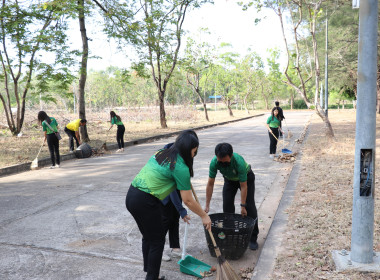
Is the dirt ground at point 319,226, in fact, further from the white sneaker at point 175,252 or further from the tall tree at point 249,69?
the tall tree at point 249,69

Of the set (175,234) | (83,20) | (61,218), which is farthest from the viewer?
(83,20)

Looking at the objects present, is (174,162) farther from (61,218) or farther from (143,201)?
(61,218)

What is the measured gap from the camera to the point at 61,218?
17.2 feet

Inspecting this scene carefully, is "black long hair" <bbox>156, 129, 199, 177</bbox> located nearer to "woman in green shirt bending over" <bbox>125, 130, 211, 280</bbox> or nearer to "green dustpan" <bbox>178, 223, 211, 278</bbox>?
"woman in green shirt bending over" <bbox>125, 130, 211, 280</bbox>

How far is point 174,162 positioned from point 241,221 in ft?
5.37

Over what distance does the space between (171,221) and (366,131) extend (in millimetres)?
2115

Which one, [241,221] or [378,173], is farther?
[378,173]

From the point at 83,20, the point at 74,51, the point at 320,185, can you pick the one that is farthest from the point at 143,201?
the point at 83,20

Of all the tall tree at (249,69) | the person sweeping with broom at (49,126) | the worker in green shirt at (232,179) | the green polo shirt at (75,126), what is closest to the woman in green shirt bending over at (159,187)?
the worker in green shirt at (232,179)

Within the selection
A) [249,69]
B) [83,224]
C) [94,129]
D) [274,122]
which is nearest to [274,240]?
[83,224]

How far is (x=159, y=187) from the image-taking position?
292cm

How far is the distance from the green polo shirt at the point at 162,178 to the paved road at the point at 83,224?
3.62 ft

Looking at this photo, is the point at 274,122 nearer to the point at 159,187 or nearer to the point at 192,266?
the point at 192,266

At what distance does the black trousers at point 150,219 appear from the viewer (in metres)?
2.94
